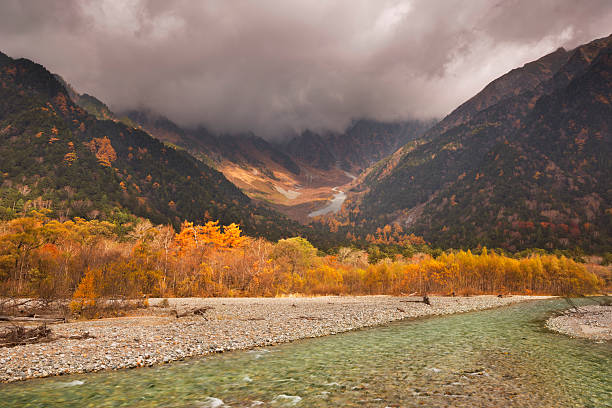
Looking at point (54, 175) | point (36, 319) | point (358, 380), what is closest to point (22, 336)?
point (36, 319)

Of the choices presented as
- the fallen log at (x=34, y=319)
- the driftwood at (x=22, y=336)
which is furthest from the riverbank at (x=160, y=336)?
the fallen log at (x=34, y=319)

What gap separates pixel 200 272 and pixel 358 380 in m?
40.0

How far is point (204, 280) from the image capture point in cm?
4781

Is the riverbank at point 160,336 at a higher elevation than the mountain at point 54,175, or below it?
below

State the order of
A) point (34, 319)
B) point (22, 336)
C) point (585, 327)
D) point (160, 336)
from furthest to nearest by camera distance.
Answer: point (585, 327) < point (34, 319) < point (160, 336) < point (22, 336)

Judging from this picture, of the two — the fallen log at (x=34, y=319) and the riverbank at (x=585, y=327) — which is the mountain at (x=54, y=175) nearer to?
the fallen log at (x=34, y=319)

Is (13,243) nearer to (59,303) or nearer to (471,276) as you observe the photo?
(59,303)

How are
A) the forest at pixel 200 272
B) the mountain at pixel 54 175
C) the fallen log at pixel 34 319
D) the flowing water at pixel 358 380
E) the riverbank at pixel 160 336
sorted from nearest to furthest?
the flowing water at pixel 358 380, the riverbank at pixel 160 336, the fallen log at pixel 34 319, the forest at pixel 200 272, the mountain at pixel 54 175

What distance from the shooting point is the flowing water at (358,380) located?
1073 centimetres

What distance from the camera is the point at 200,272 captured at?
47.9 metres

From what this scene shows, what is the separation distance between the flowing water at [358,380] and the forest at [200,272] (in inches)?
738

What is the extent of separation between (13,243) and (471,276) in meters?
86.5

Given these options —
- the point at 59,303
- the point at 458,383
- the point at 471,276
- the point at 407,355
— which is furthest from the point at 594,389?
the point at 471,276

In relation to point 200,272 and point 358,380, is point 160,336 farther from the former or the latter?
point 200,272
